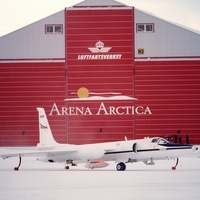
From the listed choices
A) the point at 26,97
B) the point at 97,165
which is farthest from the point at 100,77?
the point at 97,165

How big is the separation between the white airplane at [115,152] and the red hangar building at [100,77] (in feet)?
60.4

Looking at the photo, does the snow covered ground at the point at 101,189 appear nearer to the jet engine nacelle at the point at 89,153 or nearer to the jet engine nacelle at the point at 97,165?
the jet engine nacelle at the point at 89,153

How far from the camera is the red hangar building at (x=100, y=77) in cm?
4691

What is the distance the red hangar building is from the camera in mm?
46906

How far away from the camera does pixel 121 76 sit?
154 ft

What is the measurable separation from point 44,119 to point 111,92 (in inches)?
685

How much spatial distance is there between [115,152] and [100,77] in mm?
19935

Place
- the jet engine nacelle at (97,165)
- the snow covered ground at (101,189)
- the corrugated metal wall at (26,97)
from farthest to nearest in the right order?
the corrugated metal wall at (26,97) → the jet engine nacelle at (97,165) → the snow covered ground at (101,189)

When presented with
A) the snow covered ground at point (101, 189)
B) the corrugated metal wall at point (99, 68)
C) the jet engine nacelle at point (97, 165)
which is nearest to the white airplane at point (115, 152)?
the jet engine nacelle at point (97, 165)

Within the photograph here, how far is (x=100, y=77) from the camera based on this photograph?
47.1 metres

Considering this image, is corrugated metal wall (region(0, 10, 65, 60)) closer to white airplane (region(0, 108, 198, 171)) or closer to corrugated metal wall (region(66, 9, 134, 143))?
corrugated metal wall (region(66, 9, 134, 143))

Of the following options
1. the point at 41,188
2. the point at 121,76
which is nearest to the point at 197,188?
the point at 41,188

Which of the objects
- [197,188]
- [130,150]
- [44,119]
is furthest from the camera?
[44,119]

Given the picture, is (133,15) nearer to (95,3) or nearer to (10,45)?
(95,3)
